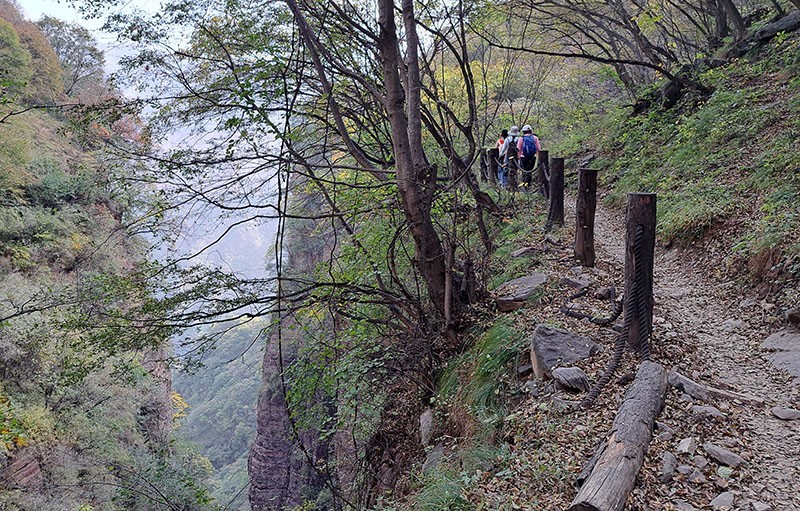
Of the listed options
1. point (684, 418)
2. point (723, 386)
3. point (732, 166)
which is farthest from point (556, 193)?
point (684, 418)

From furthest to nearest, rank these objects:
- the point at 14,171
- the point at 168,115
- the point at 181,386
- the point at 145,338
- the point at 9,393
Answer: the point at 181,386 → the point at 14,171 → the point at 9,393 → the point at 168,115 → the point at 145,338

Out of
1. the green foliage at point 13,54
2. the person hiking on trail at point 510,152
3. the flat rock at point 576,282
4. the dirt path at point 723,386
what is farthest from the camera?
the green foliage at point 13,54

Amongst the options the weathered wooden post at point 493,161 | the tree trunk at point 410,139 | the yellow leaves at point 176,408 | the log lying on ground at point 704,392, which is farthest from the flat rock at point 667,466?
the yellow leaves at point 176,408

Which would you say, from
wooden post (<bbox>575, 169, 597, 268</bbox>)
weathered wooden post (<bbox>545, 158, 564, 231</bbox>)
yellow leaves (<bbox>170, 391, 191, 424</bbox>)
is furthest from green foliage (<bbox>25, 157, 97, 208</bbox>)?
wooden post (<bbox>575, 169, 597, 268</bbox>)

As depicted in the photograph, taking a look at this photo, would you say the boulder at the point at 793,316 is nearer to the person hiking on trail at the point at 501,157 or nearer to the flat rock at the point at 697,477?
the flat rock at the point at 697,477

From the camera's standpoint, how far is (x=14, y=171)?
13.6 meters

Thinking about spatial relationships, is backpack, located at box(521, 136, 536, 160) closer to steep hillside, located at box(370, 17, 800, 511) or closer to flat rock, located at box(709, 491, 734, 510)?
steep hillside, located at box(370, 17, 800, 511)

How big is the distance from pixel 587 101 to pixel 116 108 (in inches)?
739

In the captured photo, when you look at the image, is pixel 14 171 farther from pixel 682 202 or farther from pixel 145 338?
pixel 682 202

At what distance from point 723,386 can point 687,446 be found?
103cm

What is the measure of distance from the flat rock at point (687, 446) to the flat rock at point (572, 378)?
795 millimetres

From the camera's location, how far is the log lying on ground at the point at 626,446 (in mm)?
2381

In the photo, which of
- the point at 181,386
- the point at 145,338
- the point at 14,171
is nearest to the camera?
the point at 145,338

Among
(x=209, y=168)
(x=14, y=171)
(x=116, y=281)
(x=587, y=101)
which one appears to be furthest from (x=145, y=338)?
(x=587, y=101)
